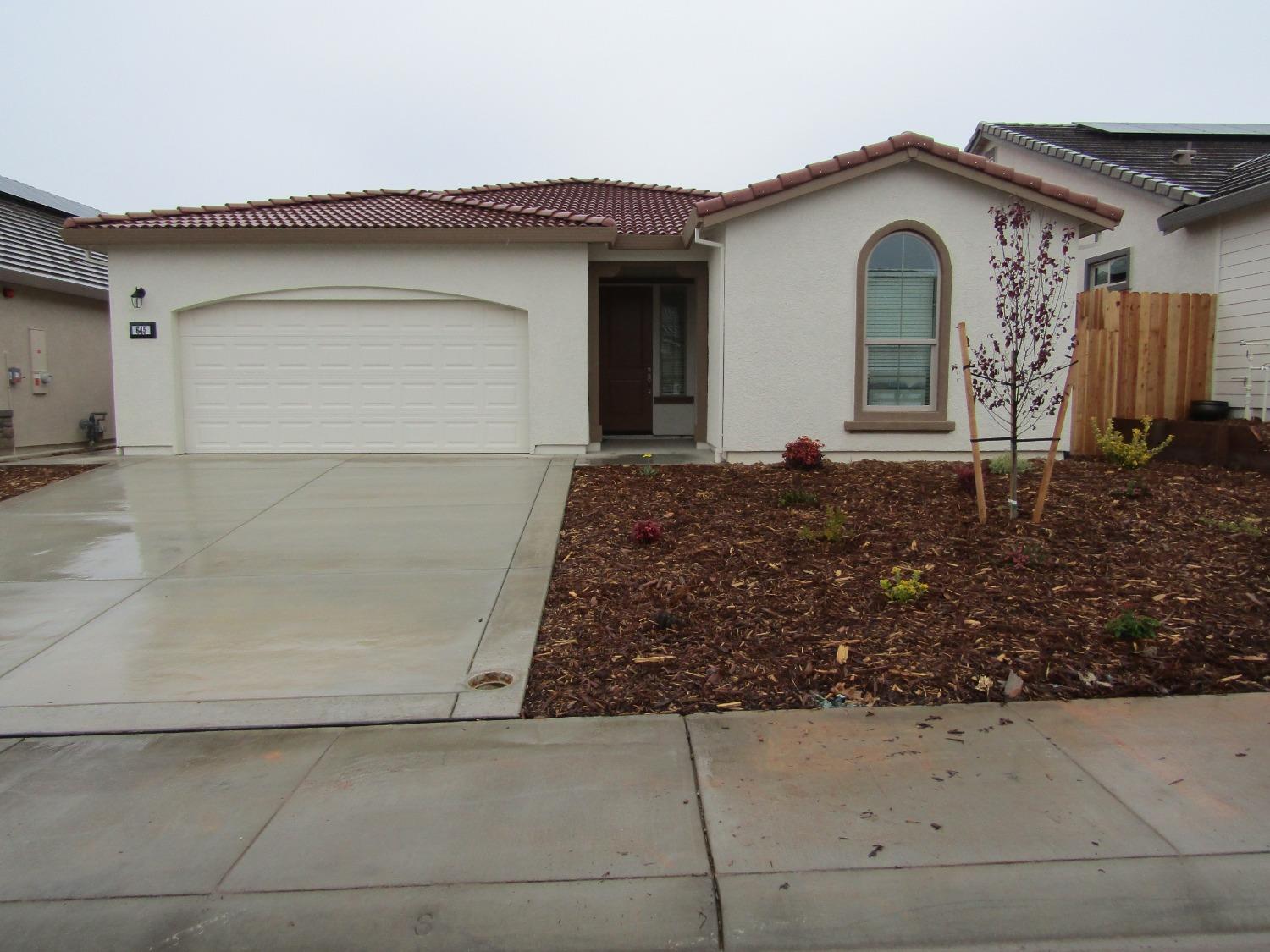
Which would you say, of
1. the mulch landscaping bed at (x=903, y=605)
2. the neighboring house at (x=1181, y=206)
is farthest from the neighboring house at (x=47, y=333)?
the neighboring house at (x=1181, y=206)

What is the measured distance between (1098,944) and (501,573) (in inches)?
190

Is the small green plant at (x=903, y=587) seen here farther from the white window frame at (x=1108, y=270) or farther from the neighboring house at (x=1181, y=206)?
the white window frame at (x=1108, y=270)

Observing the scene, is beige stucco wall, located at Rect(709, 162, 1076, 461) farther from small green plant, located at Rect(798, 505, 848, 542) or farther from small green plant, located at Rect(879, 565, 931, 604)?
small green plant, located at Rect(879, 565, 931, 604)

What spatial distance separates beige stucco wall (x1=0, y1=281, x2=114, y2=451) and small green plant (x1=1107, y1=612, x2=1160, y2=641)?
15.5m

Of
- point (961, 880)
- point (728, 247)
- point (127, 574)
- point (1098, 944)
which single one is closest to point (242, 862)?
point (961, 880)

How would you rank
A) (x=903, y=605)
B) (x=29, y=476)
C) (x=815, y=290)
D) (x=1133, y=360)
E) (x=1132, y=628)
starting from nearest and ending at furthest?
(x=1132, y=628) → (x=903, y=605) → (x=815, y=290) → (x=29, y=476) → (x=1133, y=360)

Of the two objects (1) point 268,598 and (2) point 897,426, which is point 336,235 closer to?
(1) point 268,598

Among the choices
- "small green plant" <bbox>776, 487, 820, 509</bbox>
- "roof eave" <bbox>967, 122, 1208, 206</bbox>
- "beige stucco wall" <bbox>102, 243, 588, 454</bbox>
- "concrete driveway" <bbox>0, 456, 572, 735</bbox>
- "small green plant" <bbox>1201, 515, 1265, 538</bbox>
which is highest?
"roof eave" <bbox>967, 122, 1208, 206</bbox>

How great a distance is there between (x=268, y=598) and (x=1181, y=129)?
21.1 meters

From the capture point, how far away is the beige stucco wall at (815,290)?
37.2 ft

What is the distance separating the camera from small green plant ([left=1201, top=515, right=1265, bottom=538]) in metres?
7.02

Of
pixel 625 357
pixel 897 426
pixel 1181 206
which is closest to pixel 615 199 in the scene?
pixel 625 357

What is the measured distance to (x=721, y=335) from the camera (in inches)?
455

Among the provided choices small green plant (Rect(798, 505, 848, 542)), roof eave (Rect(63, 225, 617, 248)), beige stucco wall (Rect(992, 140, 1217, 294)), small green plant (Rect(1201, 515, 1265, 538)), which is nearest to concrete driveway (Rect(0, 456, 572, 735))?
small green plant (Rect(798, 505, 848, 542))
